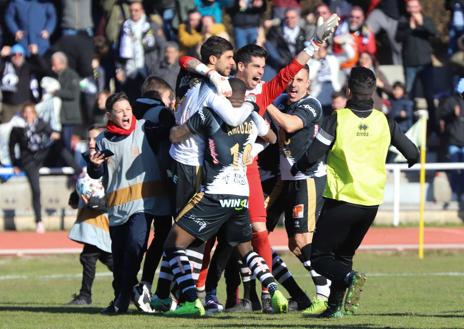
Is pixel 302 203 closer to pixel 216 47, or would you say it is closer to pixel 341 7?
pixel 216 47

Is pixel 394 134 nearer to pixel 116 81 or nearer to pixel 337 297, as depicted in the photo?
pixel 337 297

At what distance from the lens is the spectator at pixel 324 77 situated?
2356 centimetres

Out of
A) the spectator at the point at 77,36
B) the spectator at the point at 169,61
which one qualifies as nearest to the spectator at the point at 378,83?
the spectator at the point at 169,61

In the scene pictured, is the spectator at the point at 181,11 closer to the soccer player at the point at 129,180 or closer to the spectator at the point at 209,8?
the spectator at the point at 209,8

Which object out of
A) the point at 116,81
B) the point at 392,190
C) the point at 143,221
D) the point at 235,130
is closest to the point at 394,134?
the point at 235,130

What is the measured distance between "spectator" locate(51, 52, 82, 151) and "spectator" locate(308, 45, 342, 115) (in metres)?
4.14

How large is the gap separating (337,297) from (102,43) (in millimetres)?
14147

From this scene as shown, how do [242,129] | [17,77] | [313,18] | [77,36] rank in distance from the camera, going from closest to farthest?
[242,129] < [313,18] < [17,77] < [77,36]

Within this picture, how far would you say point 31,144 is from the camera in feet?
76.1

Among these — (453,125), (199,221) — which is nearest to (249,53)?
(199,221)

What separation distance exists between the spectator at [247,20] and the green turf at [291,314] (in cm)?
573

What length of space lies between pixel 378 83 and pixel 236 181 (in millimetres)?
12939

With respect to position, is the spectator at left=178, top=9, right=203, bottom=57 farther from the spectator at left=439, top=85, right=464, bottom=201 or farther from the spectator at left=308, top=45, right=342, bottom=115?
the spectator at left=439, top=85, right=464, bottom=201

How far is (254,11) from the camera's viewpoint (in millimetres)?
25188
